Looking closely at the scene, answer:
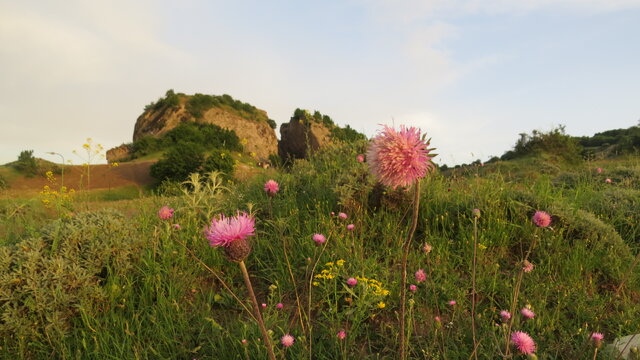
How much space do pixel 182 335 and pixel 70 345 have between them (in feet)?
2.80

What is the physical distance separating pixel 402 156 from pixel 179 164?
57.5 ft

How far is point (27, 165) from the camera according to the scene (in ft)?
60.5

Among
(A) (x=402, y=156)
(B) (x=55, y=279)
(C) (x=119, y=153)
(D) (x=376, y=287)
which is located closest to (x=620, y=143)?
(D) (x=376, y=287)

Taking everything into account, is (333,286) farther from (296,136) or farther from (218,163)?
(218,163)

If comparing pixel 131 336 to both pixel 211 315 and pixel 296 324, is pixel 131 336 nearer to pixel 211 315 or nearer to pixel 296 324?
pixel 211 315

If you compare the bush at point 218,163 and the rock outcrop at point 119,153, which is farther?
the rock outcrop at point 119,153

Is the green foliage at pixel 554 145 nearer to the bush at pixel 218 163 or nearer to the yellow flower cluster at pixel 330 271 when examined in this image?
the bush at pixel 218 163

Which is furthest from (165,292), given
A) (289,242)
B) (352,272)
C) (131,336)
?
(352,272)

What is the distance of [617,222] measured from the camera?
484 centimetres

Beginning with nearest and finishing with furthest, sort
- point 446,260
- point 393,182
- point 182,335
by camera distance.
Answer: point 393,182 < point 182,335 < point 446,260

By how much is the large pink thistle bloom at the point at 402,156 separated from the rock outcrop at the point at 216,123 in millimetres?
24805

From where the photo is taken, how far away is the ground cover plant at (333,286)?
251 cm

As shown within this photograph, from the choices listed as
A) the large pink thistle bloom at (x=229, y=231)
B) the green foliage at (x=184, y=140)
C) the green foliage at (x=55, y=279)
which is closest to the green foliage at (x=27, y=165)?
the green foliage at (x=184, y=140)

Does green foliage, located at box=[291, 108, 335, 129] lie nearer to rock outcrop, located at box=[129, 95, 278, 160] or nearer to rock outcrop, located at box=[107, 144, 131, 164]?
rock outcrop, located at box=[129, 95, 278, 160]
